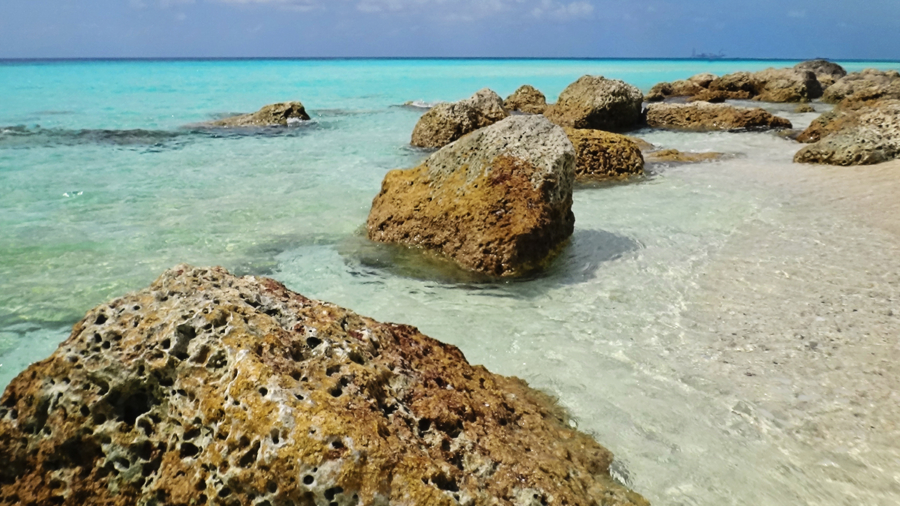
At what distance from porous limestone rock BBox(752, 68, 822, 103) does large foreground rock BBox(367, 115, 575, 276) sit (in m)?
21.2

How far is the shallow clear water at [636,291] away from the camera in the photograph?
3.28 meters

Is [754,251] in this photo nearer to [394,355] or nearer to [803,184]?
[803,184]

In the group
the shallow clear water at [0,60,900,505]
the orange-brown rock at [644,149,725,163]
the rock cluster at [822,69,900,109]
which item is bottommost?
the shallow clear water at [0,60,900,505]

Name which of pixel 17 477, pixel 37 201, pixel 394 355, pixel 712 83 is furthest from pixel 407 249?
pixel 712 83

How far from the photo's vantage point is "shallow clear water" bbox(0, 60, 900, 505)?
328 cm

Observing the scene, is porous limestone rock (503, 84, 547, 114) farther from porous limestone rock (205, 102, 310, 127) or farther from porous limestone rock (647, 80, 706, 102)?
porous limestone rock (647, 80, 706, 102)

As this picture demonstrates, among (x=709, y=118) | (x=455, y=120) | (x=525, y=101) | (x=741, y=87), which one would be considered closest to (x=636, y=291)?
(x=455, y=120)

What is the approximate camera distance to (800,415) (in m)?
3.50

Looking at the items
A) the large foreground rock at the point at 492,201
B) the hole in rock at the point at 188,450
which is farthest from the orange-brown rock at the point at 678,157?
the hole in rock at the point at 188,450

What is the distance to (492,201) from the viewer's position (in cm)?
592

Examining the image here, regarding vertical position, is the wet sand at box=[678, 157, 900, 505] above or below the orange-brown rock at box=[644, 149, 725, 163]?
below

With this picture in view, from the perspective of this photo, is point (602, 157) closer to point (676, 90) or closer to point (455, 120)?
point (455, 120)

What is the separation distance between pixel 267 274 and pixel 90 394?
3522mm

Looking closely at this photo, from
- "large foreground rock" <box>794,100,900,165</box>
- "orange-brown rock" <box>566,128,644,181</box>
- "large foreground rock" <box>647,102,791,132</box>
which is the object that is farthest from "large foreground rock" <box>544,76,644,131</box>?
"large foreground rock" <box>794,100,900,165</box>
